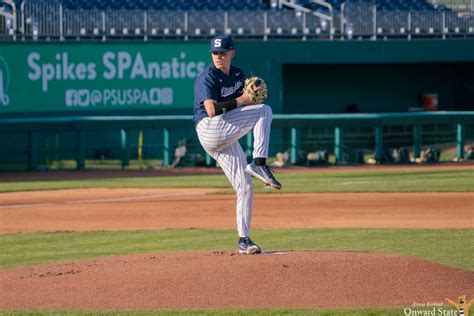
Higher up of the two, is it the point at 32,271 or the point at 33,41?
the point at 33,41

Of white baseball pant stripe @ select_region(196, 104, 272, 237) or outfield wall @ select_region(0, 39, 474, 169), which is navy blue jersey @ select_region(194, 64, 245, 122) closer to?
white baseball pant stripe @ select_region(196, 104, 272, 237)

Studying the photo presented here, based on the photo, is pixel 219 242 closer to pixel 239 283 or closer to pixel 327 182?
pixel 239 283

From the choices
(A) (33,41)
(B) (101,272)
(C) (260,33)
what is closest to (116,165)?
(A) (33,41)

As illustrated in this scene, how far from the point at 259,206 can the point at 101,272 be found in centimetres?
741

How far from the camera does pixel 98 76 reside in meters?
25.1

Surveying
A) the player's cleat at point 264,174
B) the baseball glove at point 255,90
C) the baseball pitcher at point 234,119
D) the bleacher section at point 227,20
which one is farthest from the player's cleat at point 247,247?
the bleacher section at point 227,20

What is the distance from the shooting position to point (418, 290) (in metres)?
7.49

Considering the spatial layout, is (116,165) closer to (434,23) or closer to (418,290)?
(434,23)

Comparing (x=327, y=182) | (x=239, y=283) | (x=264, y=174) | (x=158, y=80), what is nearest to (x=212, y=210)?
(x=327, y=182)

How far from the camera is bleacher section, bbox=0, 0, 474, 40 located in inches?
969

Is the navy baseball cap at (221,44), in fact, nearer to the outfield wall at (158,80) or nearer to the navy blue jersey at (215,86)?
the navy blue jersey at (215,86)

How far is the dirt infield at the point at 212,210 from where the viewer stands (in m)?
13.3

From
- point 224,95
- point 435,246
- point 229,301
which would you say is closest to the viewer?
point 229,301

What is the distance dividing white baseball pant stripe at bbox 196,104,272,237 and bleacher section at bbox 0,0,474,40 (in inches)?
654
